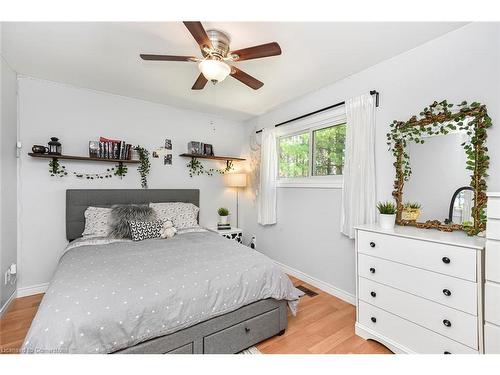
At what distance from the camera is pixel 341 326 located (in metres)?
2.13

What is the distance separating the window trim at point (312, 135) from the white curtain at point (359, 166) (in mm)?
196

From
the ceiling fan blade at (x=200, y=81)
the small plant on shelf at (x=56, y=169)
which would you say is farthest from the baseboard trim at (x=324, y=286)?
the small plant on shelf at (x=56, y=169)

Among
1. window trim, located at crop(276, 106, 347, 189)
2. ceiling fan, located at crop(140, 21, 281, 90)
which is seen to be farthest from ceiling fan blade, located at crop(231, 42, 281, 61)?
window trim, located at crop(276, 106, 347, 189)

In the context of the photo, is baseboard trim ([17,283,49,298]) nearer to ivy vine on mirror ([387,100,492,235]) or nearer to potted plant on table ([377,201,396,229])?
potted plant on table ([377,201,396,229])

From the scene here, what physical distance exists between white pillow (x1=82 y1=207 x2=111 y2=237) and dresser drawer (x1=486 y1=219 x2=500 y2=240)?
10.7ft

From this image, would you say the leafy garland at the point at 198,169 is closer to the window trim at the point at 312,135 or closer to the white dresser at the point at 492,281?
the window trim at the point at 312,135

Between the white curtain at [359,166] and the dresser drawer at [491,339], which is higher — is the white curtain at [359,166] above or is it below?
above

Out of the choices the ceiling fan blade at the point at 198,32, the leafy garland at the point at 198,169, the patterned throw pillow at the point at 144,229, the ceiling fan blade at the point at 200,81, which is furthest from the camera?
the leafy garland at the point at 198,169

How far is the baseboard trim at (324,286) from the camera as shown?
2559 millimetres

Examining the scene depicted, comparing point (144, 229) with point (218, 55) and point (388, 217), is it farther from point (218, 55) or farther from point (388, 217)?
point (388, 217)

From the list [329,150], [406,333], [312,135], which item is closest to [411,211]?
[406,333]

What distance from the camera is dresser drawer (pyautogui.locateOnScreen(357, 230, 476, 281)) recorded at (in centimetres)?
142

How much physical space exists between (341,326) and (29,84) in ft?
13.9
